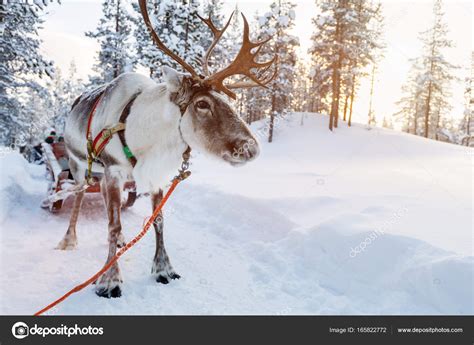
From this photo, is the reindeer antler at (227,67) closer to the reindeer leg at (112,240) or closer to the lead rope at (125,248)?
the lead rope at (125,248)

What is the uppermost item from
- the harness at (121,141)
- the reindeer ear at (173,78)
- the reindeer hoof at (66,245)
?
the reindeer ear at (173,78)

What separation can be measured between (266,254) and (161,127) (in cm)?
267

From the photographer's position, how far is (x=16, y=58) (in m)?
12.7

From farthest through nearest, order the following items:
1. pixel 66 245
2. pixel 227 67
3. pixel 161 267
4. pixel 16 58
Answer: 1. pixel 16 58
2. pixel 66 245
3. pixel 161 267
4. pixel 227 67

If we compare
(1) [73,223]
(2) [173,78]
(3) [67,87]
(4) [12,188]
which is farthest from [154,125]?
(3) [67,87]

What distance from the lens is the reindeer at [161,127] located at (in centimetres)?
331

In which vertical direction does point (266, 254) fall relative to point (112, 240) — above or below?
below

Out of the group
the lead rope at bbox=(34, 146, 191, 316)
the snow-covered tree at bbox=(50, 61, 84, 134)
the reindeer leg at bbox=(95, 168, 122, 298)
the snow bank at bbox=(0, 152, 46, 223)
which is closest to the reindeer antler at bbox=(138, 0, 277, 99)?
the lead rope at bbox=(34, 146, 191, 316)

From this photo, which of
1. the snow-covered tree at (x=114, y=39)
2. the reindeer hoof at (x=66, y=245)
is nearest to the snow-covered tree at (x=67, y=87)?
the snow-covered tree at (x=114, y=39)

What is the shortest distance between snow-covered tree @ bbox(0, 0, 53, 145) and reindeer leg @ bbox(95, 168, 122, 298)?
10.5 metres

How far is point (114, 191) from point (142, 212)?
11.9 ft

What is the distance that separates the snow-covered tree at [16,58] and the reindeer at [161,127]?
9.95m

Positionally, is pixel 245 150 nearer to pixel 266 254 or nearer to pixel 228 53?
pixel 266 254

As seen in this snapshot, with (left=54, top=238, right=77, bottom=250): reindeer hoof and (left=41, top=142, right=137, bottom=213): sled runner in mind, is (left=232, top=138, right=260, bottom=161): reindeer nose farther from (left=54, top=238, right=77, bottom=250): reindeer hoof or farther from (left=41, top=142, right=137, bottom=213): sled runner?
(left=41, top=142, right=137, bottom=213): sled runner
